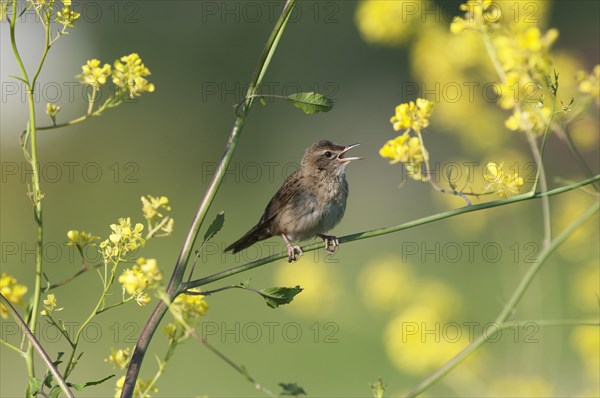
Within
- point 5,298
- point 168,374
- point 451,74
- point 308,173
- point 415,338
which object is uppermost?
point 451,74

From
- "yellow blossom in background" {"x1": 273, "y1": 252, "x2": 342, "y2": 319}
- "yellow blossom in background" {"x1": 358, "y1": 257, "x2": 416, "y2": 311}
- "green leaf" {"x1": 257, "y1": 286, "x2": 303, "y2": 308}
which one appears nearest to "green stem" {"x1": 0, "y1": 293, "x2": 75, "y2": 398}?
"green leaf" {"x1": 257, "y1": 286, "x2": 303, "y2": 308}

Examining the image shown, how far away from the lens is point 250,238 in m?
3.71

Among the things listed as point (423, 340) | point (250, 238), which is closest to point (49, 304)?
point (423, 340)

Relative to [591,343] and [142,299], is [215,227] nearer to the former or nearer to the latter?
[142,299]

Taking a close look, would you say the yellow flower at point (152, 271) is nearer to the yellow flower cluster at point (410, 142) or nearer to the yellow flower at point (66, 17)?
the yellow flower cluster at point (410, 142)

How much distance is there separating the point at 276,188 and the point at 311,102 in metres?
8.76

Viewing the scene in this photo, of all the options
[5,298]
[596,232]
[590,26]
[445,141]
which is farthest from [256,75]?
[590,26]

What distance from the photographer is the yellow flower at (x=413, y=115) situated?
181cm

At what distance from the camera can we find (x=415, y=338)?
3059 mm

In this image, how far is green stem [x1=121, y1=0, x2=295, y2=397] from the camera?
4.97 feet

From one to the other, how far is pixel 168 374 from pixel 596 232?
12.0ft

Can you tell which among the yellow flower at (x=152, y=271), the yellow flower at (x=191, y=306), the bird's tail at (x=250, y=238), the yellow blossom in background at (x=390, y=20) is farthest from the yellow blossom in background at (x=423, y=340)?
the yellow flower at (x=152, y=271)

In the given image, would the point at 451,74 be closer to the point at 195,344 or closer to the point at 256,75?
the point at 256,75

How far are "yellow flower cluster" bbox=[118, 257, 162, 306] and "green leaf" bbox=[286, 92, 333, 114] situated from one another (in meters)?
0.53
